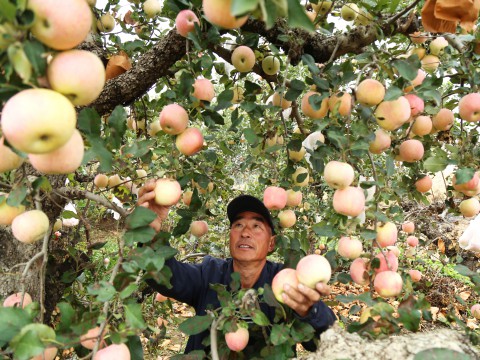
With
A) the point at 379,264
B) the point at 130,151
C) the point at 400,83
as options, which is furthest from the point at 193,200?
the point at 400,83

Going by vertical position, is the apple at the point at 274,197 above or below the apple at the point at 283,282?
below

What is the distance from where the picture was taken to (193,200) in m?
1.79

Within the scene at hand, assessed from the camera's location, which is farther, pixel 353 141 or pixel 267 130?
pixel 267 130

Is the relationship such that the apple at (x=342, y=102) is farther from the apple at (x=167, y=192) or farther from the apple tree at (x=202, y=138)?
the apple at (x=167, y=192)

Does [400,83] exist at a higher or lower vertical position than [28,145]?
lower

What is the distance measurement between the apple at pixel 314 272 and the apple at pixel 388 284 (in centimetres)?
16

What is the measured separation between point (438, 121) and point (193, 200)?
1118 mm

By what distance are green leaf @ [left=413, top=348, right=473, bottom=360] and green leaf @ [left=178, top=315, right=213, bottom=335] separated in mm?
675

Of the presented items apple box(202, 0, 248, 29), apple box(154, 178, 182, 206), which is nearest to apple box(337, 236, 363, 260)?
apple box(154, 178, 182, 206)

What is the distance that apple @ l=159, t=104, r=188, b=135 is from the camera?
134 centimetres

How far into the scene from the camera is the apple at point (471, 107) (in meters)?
1.42

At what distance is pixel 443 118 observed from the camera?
5.52 ft

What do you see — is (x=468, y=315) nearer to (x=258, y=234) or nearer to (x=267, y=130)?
(x=258, y=234)

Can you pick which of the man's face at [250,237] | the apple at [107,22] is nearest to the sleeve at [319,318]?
the man's face at [250,237]
